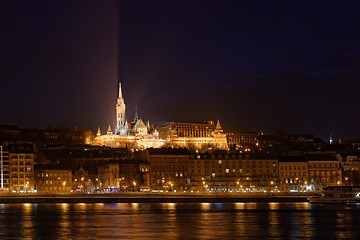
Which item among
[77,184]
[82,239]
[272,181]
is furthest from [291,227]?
[77,184]

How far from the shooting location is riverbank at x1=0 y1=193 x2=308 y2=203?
90.3 metres

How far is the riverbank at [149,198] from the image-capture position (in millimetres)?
90312

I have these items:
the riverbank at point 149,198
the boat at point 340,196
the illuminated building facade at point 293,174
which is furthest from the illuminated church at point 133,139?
the boat at point 340,196

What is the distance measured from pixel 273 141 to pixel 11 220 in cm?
13475

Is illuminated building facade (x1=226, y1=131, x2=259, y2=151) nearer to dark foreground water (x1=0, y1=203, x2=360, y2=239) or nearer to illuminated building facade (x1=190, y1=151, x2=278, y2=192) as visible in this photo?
illuminated building facade (x1=190, y1=151, x2=278, y2=192)

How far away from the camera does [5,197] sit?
9750 centimetres

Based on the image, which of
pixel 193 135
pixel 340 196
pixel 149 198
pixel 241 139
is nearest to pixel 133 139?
pixel 193 135

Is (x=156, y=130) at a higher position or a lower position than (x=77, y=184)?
higher

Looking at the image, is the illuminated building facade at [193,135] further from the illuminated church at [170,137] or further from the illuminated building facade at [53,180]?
the illuminated building facade at [53,180]

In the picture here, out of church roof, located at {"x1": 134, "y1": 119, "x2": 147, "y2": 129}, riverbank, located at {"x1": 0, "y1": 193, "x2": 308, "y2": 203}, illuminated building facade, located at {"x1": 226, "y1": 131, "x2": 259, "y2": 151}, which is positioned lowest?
riverbank, located at {"x1": 0, "y1": 193, "x2": 308, "y2": 203}

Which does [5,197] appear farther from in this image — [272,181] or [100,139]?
[100,139]

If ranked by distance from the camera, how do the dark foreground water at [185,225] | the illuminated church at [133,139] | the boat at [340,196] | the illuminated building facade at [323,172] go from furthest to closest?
the illuminated church at [133,139] → the illuminated building facade at [323,172] → the boat at [340,196] → the dark foreground water at [185,225]

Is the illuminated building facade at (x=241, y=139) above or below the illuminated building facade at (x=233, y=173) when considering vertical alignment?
above

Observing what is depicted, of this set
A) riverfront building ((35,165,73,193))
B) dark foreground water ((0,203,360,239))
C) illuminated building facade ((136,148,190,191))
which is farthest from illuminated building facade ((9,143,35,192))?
dark foreground water ((0,203,360,239))
